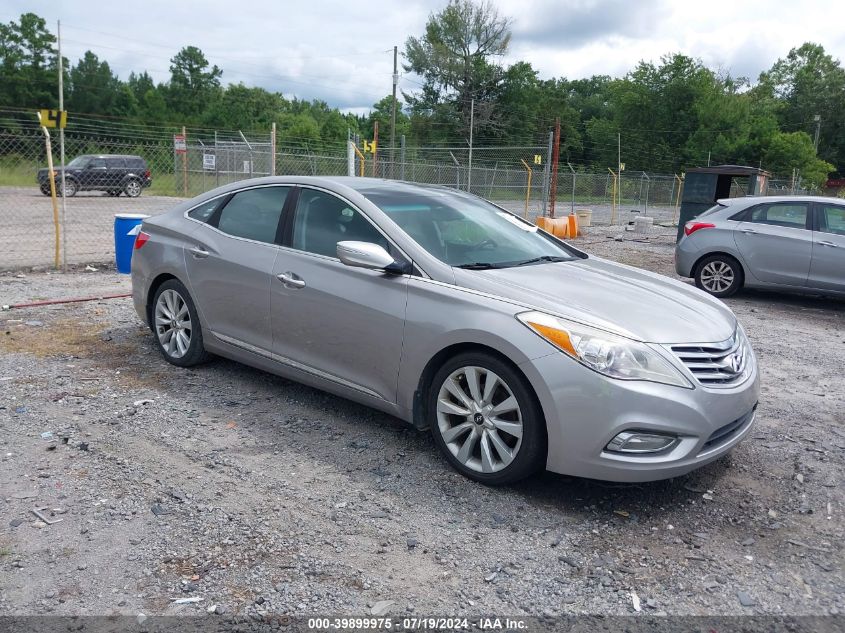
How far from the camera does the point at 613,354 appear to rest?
3.52m

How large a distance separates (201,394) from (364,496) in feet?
6.37

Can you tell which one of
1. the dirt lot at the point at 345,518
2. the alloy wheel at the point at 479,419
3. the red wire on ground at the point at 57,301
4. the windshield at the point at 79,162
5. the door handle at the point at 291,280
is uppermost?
the windshield at the point at 79,162

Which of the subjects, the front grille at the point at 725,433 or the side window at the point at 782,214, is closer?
the front grille at the point at 725,433

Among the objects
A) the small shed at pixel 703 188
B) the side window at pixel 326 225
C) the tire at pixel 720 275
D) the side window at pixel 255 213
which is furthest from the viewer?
the small shed at pixel 703 188

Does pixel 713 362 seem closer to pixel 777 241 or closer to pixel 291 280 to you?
pixel 291 280

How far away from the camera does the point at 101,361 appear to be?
19.6 ft

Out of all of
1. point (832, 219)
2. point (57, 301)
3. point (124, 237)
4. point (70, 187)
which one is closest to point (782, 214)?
point (832, 219)

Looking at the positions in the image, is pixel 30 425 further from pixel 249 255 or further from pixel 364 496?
pixel 364 496

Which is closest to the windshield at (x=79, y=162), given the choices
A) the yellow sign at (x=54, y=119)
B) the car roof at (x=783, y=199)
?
the yellow sign at (x=54, y=119)

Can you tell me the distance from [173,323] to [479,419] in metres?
2.94

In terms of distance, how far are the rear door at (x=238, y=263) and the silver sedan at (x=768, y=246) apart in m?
7.24

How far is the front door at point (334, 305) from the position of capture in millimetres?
4203

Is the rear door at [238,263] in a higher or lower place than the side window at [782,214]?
lower

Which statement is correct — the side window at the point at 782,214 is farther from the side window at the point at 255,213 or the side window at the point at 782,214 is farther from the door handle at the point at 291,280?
the door handle at the point at 291,280
